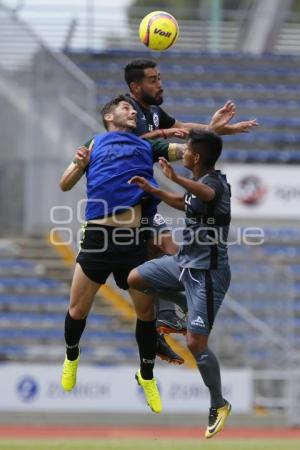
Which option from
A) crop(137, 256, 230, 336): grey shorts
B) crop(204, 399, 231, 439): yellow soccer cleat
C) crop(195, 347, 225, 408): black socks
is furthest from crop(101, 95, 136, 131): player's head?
crop(204, 399, 231, 439): yellow soccer cleat

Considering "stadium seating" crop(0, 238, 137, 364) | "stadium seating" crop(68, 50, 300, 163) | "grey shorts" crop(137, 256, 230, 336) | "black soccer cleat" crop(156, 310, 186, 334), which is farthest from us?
"stadium seating" crop(68, 50, 300, 163)

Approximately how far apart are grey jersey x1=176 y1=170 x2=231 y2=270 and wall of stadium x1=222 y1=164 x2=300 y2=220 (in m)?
9.81

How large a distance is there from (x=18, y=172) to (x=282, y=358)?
6.44 m

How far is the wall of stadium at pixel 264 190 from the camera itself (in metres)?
19.1

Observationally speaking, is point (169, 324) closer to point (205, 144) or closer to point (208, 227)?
point (208, 227)

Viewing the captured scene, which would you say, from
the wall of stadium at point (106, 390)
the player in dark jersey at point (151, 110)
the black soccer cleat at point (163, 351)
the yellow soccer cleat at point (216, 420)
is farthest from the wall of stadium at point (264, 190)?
the yellow soccer cleat at point (216, 420)

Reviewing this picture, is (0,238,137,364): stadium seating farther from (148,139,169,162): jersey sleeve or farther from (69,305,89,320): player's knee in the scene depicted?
(148,139,169,162): jersey sleeve

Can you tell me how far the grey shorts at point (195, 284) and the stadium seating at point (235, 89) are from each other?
10.6 metres

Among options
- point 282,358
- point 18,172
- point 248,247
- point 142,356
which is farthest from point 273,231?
point 142,356

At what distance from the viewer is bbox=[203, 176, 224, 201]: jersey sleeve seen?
29.6ft

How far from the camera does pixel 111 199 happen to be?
9.41m

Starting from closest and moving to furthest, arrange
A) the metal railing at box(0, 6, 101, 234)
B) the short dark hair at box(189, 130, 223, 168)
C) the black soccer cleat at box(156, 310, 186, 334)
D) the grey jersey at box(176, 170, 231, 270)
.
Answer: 1. the short dark hair at box(189, 130, 223, 168)
2. the grey jersey at box(176, 170, 231, 270)
3. the black soccer cleat at box(156, 310, 186, 334)
4. the metal railing at box(0, 6, 101, 234)

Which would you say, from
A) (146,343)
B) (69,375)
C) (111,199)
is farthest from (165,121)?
(69,375)

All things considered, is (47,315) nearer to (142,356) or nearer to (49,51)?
(49,51)
